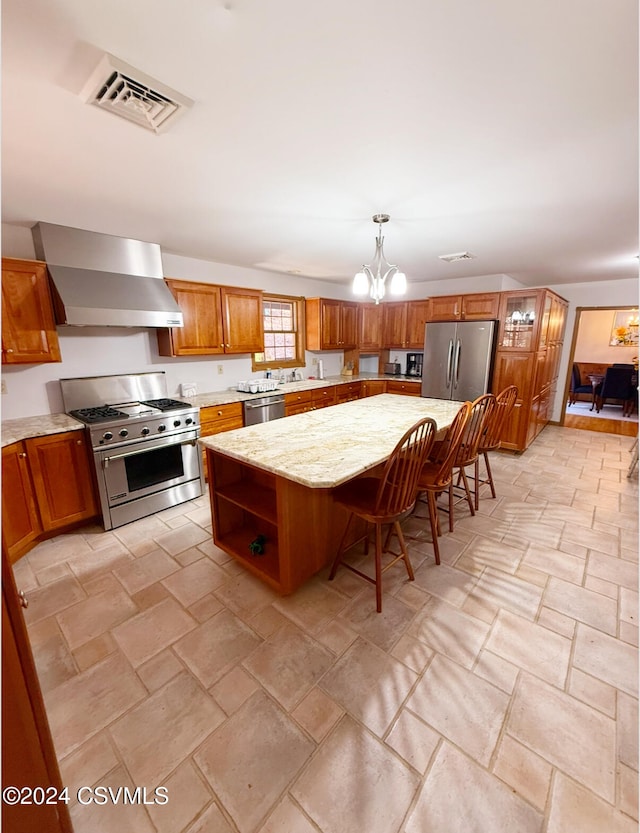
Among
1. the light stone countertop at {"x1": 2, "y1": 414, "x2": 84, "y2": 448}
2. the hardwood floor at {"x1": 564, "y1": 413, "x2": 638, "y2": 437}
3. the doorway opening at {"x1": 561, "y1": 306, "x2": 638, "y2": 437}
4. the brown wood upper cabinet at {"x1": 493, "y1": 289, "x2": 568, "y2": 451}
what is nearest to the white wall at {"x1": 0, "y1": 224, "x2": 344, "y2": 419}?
the light stone countertop at {"x1": 2, "y1": 414, "x2": 84, "y2": 448}

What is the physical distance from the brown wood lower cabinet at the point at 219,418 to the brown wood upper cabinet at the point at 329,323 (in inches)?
75.4

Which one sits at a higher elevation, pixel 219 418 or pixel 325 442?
pixel 325 442

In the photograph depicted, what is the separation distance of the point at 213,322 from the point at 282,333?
1424mm

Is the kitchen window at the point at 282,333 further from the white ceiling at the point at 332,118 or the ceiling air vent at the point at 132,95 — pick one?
the ceiling air vent at the point at 132,95

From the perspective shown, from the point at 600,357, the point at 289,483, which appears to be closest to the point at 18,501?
the point at 289,483

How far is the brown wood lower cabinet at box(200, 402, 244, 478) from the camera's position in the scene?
3537 mm

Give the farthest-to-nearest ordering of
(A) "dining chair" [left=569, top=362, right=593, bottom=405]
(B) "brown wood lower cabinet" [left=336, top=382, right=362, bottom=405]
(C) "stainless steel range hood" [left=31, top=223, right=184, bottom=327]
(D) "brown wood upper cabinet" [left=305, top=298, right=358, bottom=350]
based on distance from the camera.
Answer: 1. (A) "dining chair" [left=569, top=362, right=593, bottom=405]
2. (B) "brown wood lower cabinet" [left=336, top=382, right=362, bottom=405]
3. (D) "brown wood upper cabinet" [left=305, top=298, right=358, bottom=350]
4. (C) "stainless steel range hood" [left=31, top=223, right=184, bottom=327]

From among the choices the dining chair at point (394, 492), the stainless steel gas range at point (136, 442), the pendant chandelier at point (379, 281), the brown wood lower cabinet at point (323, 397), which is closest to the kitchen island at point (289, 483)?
A: the dining chair at point (394, 492)

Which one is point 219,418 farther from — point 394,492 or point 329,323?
point 329,323

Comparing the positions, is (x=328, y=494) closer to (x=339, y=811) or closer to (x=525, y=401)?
(x=339, y=811)

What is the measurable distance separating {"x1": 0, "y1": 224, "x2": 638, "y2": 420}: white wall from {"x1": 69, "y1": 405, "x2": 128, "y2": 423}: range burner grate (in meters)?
0.23

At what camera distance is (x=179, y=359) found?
3.88 meters

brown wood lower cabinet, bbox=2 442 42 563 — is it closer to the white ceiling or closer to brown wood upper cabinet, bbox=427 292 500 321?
the white ceiling

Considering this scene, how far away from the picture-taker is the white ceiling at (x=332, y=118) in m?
1.04
